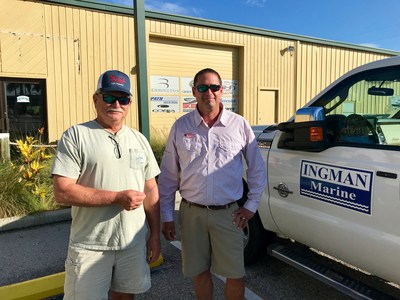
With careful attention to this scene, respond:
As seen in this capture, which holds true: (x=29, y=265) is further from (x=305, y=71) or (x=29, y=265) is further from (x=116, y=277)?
(x=305, y=71)

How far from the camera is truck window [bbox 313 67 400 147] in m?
2.54

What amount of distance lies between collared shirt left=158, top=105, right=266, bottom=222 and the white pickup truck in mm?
466

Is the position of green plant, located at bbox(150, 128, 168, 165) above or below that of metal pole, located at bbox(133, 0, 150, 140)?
below

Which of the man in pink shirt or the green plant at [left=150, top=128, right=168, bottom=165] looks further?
the green plant at [left=150, top=128, right=168, bottom=165]

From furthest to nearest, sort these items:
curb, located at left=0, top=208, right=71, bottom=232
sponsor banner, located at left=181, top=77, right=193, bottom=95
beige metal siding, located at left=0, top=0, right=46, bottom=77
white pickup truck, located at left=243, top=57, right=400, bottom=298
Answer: sponsor banner, located at left=181, top=77, right=193, bottom=95, beige metal siding, located at left=0, top=0, right=46, bottom=77, curb, located at left=0, top=208, right=71, bottom=232, white pickup truck, located at left=243, top=57, right=400, bottom=298

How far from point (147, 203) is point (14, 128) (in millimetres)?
8429

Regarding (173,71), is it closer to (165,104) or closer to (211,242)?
(165,104)

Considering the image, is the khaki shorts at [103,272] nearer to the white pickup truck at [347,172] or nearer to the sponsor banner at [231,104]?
the white pickup truck at [347,172]

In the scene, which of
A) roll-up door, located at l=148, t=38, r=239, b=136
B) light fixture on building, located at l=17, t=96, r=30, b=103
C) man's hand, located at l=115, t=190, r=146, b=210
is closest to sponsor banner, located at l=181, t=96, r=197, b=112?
roll-up door, located at l=148, t=38, r=239, b=136

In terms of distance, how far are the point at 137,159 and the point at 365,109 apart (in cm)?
187

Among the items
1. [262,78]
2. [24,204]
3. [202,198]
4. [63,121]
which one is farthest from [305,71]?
[202,198]

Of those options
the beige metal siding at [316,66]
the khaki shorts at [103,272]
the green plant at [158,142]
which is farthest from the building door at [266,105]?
the khaki shorts at [103,272]

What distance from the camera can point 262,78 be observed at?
13398mm

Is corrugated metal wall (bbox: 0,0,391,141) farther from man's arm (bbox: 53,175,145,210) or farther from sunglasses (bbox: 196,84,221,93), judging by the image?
man's arm (bbox: 53,175,145,210)
